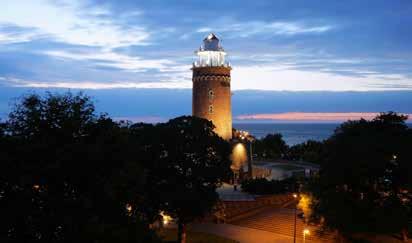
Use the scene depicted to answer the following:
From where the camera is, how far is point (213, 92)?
49125mm

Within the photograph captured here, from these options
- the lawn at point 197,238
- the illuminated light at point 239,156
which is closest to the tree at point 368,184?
the lawn at point 197,238

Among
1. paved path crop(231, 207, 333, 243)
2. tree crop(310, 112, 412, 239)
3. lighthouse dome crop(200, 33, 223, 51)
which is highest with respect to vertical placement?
lighthouse dome crop(200, 33, 223, 51)

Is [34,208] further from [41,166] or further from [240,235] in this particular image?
[240,235]

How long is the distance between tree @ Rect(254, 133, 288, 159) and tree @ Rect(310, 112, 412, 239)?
4288cm

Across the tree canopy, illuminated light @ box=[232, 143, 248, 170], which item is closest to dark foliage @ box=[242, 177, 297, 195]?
illuminated light @ box=[232, 143, 248, 170]

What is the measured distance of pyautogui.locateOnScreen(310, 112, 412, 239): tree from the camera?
24266 mm

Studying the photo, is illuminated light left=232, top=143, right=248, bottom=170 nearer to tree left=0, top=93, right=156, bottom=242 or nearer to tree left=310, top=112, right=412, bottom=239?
tree left=310, top=112, right=412, bottom=239

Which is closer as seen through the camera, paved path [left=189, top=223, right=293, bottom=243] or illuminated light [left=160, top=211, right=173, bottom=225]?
illuminated light [left=160, top=211, right=173, bottom=225]

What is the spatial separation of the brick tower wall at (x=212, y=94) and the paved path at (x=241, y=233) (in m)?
17.3

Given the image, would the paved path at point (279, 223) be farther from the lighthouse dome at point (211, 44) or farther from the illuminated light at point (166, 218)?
the lighthouse dome at point (211, 44)

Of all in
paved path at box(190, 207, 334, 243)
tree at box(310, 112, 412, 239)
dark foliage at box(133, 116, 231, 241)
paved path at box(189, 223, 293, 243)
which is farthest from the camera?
paved path at box(190, 207, 334, 243)

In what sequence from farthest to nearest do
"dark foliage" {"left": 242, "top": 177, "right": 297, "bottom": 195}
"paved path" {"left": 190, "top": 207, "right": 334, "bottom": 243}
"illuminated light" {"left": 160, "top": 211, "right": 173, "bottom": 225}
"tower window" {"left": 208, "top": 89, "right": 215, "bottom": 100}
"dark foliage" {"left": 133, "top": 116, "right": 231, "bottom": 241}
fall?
"tower window" {"left": 208, "top": 89, "right": 215, "bottom": 100}
"dark foliage" {"left": 242, "top": 177, "right": 297, "bottom": 195}
"paved path" {"left": 190, "top": 207, "right": 334, "bottom": 243}
"illuminated light" {"left": 160, "top": 211, "right": 173, "bottom": 225}
"dark foliage" {"left": 133, "top": 116, "right": 231, "bottom": 241}

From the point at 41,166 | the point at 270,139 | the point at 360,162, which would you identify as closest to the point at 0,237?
the point at 41,166

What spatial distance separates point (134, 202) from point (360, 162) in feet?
45.4
